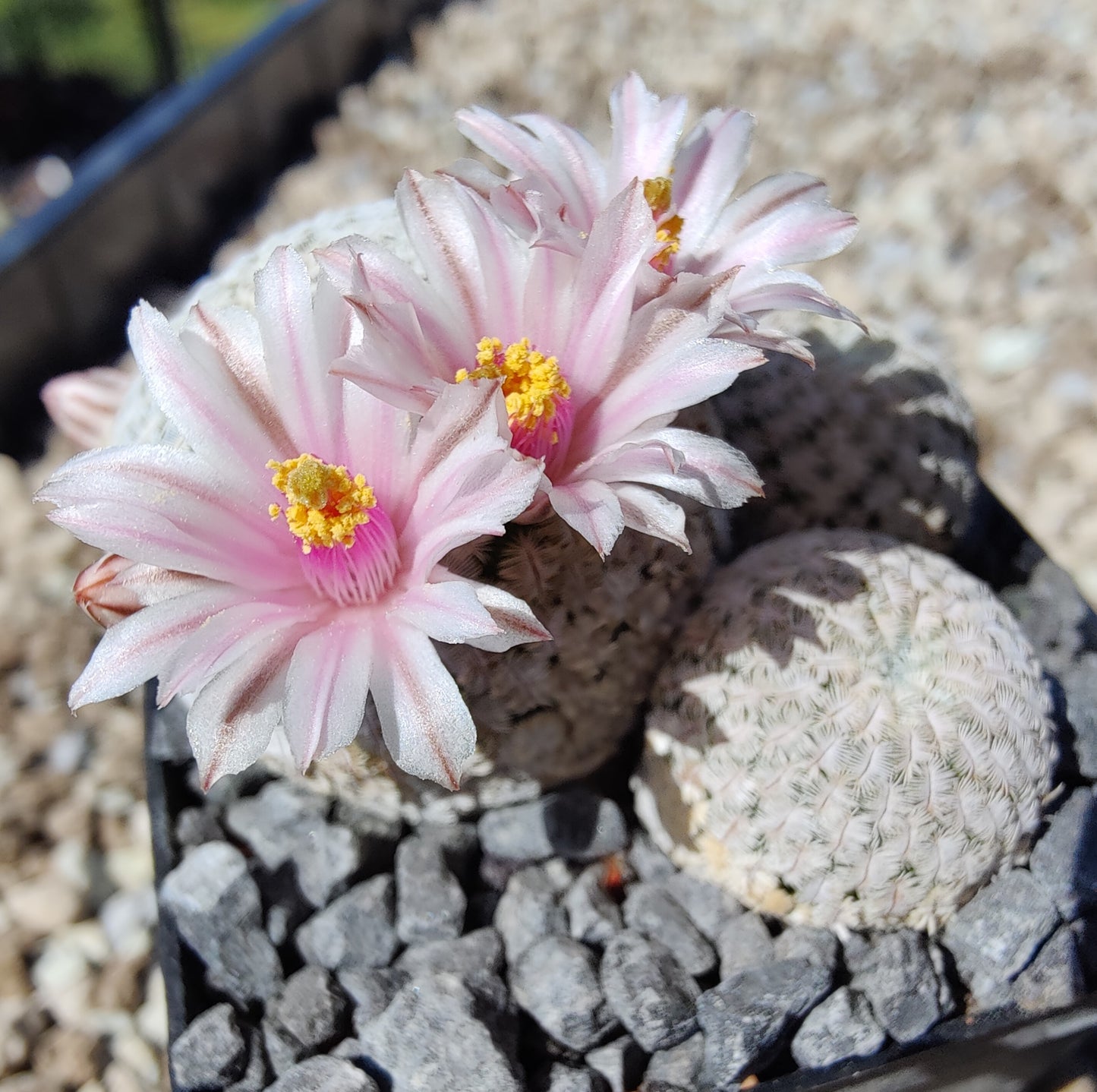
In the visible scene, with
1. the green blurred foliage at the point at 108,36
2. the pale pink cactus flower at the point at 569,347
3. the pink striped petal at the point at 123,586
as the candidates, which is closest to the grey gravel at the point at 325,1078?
the pink striped petal at the point at 123,586

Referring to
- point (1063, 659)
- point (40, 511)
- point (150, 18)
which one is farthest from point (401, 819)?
point (150, 18)

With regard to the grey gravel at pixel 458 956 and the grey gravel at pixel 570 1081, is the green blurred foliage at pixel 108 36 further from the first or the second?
the grey gravel at pixel 570 1081

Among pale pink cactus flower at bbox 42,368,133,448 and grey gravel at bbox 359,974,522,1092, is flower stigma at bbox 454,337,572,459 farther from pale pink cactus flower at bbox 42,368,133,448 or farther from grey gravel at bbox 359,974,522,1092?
pale pink cactus flower at bbox 42,368,133,448

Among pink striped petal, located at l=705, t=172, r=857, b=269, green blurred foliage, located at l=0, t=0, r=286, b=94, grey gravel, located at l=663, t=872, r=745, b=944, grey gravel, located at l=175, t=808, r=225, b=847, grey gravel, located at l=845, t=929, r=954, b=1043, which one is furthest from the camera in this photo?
green blurred foliage, located at l=0, t=0, r=286, b=94

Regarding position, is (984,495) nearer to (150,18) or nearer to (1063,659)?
(1063,659)

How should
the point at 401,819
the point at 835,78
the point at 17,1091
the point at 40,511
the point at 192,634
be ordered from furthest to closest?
the point at 835,78, the point at 40,511, the point at 17,1091, the point at 401,819, the point at 192,634

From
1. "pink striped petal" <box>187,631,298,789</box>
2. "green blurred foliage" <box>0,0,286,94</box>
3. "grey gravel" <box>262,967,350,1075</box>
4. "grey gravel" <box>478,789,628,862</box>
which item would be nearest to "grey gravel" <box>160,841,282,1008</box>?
"grey gravel" <box>262,967,350,1075</box>

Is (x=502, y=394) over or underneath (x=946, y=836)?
over

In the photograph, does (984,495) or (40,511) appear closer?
(984,495)
